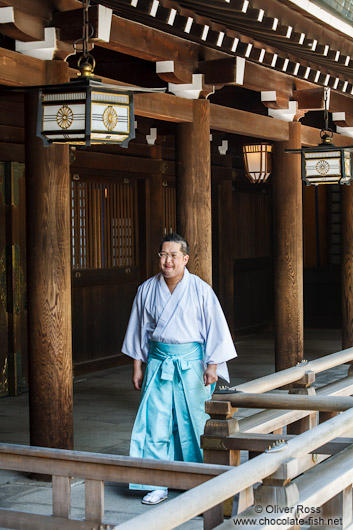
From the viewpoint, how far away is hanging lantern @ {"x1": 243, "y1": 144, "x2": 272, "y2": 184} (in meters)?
11.5

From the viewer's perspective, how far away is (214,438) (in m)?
5.07

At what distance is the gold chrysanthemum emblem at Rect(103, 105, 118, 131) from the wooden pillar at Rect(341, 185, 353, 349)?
6430mm

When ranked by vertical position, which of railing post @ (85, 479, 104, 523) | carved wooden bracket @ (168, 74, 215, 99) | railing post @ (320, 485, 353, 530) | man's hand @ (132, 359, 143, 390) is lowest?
railing post @ (320, 485, 353, 530)

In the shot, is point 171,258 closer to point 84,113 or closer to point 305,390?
point 84,113

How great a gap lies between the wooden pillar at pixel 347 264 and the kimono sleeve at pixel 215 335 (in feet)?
19.6

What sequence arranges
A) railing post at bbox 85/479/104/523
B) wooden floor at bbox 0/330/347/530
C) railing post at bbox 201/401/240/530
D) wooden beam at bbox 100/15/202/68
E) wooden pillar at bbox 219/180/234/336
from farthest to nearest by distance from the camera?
wooden pillar at bbox 219/180/234/336
wooden beam at bbox 100/15/202/68
wooden floor at bbox 0/330/347/530
railing post at bbox 201/401/240/530
railing post at bbox 85/479/104/523

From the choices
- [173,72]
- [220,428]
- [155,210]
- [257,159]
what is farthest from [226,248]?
[220,428]

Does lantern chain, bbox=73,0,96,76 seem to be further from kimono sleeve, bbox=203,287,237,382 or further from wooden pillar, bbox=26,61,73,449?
kimono sleeve, bbox=203,287,237,382

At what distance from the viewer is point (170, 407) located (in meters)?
5.95

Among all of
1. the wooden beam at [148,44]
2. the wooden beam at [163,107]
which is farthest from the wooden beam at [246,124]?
the wooden beam at [148,44]

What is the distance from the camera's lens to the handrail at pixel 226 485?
2.90 metres

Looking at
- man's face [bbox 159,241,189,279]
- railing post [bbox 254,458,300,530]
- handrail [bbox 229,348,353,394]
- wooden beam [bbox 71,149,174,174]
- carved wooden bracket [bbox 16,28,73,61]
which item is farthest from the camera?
wooden beam [bbox 71,149,174,174]

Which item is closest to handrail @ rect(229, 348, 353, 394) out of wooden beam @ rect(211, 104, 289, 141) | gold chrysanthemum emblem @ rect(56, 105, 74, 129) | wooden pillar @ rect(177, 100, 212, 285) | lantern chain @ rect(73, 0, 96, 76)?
wooden pillar @ rect(177, 100, 212, 285)

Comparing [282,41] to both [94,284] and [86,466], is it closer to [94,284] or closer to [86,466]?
[94,284]
